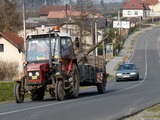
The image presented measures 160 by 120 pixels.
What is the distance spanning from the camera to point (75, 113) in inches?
652

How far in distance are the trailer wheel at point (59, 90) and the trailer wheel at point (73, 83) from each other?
0.84 meters

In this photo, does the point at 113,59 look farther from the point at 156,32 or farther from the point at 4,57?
the point at 156,32

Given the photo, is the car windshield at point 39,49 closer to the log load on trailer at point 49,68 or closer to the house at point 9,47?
the log load on trailer at point 49,68

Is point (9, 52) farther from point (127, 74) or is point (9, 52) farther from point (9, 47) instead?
point (127, 74)

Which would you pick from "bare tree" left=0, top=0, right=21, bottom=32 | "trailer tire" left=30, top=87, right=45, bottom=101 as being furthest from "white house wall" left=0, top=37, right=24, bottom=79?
"trailer tire" left=30, top=87, right=45, bottom=101

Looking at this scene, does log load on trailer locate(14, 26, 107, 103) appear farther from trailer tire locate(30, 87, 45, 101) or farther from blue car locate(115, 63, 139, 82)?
blue car locate(115, 63, 139, 82)

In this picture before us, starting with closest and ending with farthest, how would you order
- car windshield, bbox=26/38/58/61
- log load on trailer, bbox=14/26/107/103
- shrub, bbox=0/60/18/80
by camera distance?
log load on trailer, bbox=14/26/107/103, car windshield, bbox=26/38/58/61, shrub, bbox=0/60/18/80

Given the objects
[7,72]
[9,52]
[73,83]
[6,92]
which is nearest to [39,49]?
[73,83]

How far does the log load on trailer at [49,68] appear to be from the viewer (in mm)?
22406

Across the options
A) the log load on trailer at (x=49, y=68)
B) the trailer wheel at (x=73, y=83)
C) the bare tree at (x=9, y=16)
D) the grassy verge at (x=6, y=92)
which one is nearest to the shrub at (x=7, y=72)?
the grassy verge at (x=6, y=92)

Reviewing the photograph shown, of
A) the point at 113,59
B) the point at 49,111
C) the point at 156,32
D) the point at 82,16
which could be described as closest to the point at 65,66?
Answer: the point at 49,111

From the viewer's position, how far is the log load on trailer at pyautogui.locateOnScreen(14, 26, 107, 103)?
22.4 meters

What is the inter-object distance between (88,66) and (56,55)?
14.2 ft

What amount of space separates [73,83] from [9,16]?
70.0m
